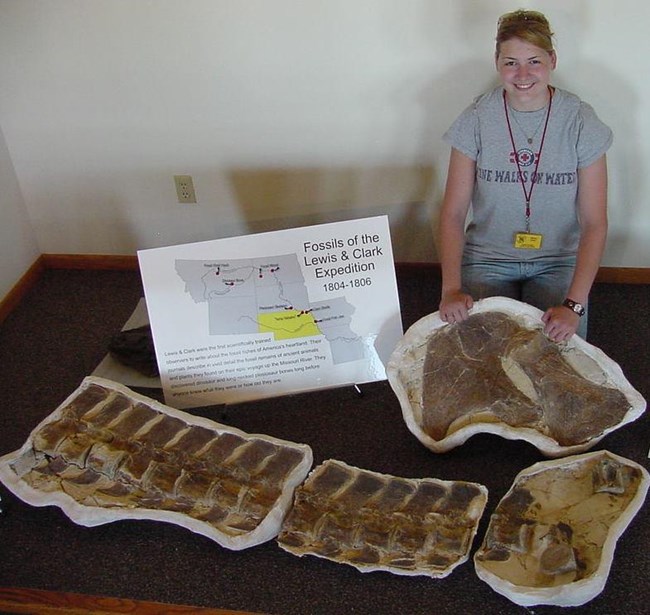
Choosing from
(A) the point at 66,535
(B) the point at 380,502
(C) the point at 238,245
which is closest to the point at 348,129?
(C) the point at 238,245

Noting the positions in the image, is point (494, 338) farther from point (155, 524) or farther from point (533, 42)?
point (155, 524)

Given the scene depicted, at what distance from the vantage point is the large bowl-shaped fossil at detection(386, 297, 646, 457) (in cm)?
196

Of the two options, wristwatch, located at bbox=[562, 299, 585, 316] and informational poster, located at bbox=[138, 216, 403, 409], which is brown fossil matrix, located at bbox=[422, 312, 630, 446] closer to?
wristwatch, located at bbox=[562, 299, 585, 316]

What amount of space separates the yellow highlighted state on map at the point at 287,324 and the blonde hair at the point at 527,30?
34.6 inches

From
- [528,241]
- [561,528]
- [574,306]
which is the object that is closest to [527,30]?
[528,241]

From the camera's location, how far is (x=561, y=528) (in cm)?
174

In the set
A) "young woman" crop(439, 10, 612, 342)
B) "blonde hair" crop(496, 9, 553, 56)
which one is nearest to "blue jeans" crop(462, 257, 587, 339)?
"young woman" crop(439, 10, 612, 342)

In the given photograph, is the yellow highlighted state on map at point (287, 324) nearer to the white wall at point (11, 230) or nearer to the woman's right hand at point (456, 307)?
the woman's right hand at point (456, 307)

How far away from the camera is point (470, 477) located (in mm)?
2002

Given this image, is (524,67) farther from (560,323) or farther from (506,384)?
(506,384)

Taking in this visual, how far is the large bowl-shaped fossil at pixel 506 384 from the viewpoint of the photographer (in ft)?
6.41

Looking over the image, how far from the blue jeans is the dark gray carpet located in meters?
0.36

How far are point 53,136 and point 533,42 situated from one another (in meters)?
1.67

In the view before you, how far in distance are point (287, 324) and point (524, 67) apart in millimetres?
926
